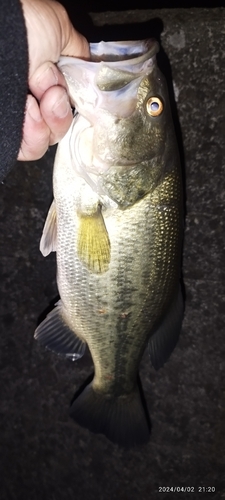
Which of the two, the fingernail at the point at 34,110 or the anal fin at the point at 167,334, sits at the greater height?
the fingernail at the point at 34,110

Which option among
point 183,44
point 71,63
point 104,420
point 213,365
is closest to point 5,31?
point 71,63

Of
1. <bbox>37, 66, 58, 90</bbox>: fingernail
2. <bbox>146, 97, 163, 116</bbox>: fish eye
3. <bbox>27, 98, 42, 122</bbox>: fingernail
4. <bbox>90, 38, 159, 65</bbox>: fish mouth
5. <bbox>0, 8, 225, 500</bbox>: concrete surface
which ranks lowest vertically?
<bbox>0, 8, 225, 500</bbox>: concrete surface

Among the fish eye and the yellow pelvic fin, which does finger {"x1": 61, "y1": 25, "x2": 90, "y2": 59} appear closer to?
the fish eye

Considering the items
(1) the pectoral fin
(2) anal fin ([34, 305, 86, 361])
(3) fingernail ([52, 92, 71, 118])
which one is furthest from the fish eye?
(2) anal fin ([34, 305, 86, 361])

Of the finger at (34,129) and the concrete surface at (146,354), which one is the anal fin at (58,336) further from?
the finger at (34,129)

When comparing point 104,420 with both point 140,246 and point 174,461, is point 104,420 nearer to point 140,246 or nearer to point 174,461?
point 174,461

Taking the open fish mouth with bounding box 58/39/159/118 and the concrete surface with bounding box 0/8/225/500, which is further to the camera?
the concrete surface with bounding box 0/8/225/500

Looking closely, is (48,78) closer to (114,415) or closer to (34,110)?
(34,110)

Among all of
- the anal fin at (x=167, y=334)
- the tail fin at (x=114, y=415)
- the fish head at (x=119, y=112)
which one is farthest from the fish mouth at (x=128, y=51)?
the tail fin at (x=114, y=415)

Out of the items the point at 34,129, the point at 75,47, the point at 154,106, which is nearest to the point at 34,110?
the point at 34,129
